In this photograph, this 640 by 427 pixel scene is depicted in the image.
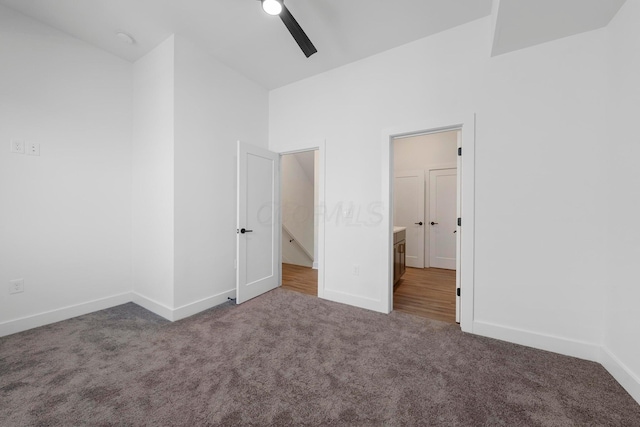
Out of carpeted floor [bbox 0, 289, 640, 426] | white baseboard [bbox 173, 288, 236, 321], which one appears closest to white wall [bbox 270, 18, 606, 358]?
carpeted floor [bbox 0, 289, 640, 426]

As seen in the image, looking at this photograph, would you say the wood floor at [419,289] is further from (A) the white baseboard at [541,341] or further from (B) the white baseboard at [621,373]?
(B) the white baseboard at [621,373]

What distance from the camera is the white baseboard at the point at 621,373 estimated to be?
1.48m

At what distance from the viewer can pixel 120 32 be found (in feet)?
8.13

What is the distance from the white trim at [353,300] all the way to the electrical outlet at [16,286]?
118 inches

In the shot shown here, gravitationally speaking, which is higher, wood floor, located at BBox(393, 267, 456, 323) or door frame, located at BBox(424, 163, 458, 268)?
door frame, located at BBox(424, 163, 458, 268)

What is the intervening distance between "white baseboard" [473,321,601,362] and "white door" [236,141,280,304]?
2465 mm

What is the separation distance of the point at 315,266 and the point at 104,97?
402 centimetres

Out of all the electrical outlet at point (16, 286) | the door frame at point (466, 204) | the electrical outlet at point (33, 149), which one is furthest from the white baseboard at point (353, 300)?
the electrical outlet at point (33, 149)

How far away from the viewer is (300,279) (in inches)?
162

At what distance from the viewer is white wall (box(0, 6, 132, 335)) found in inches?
87.1

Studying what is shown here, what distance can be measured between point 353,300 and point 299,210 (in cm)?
302

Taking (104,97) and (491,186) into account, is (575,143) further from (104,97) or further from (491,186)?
(104,97)

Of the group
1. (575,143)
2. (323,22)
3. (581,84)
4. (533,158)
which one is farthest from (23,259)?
(581,84)

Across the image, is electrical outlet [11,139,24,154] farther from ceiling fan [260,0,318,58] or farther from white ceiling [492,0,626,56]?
white ceiling [492,0,626,56]
